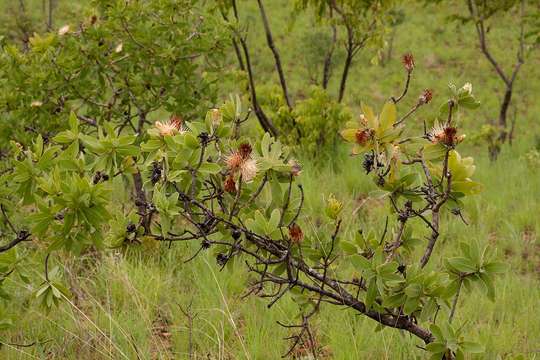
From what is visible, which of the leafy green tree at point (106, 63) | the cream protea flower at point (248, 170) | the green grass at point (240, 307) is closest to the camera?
the cream protea flower at point (248, 170)

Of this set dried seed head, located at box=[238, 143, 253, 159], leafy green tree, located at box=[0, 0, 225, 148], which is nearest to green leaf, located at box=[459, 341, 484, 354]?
dried seed head, located at box=[238, 143, 253, 159]

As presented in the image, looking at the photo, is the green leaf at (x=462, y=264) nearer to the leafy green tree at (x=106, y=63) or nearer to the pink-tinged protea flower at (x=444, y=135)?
the pink-tinged protea flower at (x=444, y=135)

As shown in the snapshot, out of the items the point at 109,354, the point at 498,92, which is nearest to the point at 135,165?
the point at 109,354

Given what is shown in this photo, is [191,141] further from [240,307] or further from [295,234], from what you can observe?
[240,307]

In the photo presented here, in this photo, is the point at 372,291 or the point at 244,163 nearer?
the point at 244,163

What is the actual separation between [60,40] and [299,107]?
9.28ft

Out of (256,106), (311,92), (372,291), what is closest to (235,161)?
(372,291)

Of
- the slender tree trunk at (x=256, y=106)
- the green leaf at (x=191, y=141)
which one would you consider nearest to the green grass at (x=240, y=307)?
the green leaf at (x=191, y=141)

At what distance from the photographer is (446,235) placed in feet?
13.9

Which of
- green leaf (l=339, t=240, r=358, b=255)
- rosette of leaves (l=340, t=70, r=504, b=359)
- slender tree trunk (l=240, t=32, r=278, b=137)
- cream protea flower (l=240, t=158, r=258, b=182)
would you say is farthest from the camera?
slender tree trunk (l=240, t=32, r=278, b=137)

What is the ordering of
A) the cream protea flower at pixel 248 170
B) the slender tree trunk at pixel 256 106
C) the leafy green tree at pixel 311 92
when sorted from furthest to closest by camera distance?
the leafy green tree at pixel 311 92, the slender tree trunk at pixel 256 106, the cream protea flower at pixel 248 170

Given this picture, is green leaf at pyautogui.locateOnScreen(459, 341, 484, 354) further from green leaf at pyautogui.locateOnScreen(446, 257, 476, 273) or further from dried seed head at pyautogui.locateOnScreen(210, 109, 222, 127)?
dried seed head at pyautogui.locateOnScreen(210, 109, 222, 127)

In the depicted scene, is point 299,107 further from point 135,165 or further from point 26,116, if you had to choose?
point 135,165

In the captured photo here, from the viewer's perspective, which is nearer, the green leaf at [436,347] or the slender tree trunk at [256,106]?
the green leaf at [436,347]
